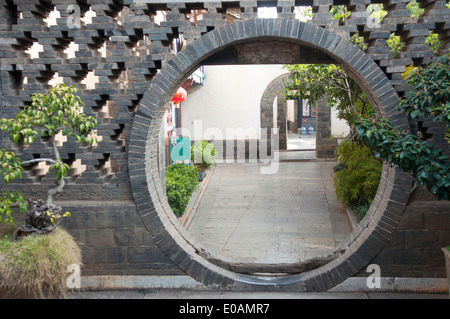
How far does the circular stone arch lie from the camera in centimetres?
514

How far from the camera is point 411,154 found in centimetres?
410

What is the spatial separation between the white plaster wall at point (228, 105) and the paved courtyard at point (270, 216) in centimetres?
295

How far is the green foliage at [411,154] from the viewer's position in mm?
4027

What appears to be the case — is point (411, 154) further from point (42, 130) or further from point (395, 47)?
point (42, 130)

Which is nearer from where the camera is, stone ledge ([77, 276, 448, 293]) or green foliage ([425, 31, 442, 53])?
green foliage ([425, 31, 442, 53])

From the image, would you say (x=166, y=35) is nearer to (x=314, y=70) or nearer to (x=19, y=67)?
(x=19, y=67)

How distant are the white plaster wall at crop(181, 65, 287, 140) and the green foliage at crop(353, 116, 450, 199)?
513 inches

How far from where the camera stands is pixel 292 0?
16.9 ft

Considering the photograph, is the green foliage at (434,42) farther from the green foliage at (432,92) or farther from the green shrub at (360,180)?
the green shrub at (360,180)

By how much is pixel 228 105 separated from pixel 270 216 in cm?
815

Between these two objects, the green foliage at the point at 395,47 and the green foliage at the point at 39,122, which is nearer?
the green foliage at the point at 39,122

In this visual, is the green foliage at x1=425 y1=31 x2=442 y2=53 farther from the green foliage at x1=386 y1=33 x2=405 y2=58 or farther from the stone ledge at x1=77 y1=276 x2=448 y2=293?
the stone ledge at x1=77 y1=276 x2=448 y2=293

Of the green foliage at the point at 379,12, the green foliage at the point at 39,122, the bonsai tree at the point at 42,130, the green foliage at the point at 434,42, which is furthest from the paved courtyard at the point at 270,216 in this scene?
the green foliage at the point at 379,12

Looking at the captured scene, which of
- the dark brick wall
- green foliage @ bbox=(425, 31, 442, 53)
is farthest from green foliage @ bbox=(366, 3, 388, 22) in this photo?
green foliage @ bbox=(425, 31, 442, 53)
